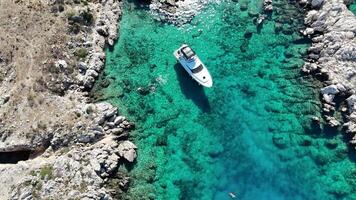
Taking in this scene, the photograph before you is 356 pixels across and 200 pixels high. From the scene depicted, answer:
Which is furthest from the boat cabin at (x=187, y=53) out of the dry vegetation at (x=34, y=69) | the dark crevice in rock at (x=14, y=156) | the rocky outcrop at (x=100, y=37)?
the dark crevice in rock at (x=14, y=156)

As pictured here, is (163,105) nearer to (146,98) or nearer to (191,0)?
(146,98)

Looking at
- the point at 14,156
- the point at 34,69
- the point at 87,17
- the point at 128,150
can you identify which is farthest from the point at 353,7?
the point at 14,156

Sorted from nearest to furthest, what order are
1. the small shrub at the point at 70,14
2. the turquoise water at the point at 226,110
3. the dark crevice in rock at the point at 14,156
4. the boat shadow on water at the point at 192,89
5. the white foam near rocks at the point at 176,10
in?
the turquoise water at the point at 226,110, the dark crevice in rock at the point at 14,156, the boat shadow on water at the point at 192,89, the small shrub at the point at 70,14, the white foam near rocks at the point at 176,10

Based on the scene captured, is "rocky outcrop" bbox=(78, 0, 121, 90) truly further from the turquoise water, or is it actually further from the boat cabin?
the boat cabin

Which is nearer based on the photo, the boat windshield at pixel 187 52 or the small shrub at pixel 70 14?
the boat windshield at pixel 187 52

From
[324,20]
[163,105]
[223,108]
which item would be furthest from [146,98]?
[324,20]

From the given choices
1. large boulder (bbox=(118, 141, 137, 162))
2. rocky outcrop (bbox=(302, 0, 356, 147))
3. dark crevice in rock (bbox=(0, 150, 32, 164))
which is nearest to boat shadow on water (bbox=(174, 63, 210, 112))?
large boulder (bbox=(118, 141, 137, 162))

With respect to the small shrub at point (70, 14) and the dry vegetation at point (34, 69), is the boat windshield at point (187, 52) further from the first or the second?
the small shrub at point (70, 14)
